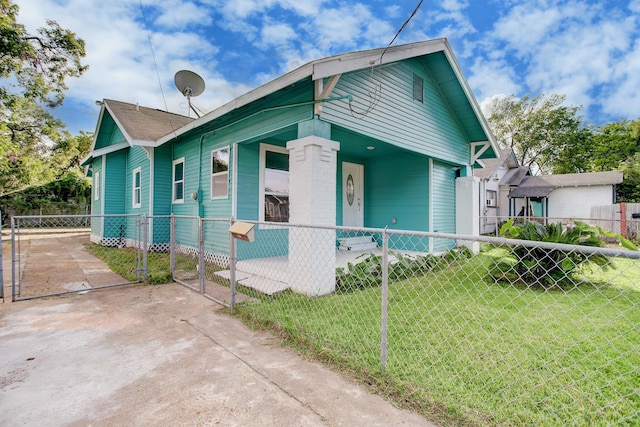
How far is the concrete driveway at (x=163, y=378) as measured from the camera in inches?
75.8

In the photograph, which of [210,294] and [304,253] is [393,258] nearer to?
[304,253]

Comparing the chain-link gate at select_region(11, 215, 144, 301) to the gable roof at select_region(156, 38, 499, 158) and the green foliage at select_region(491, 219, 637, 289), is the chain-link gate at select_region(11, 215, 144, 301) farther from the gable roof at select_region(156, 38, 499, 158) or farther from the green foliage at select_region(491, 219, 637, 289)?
the green foliage at select_region(491, 219, 637, 289)

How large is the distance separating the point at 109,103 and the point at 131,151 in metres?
1.58

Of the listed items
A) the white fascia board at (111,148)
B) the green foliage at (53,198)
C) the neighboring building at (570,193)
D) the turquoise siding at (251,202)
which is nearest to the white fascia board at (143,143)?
the white fascia board at (111,148)

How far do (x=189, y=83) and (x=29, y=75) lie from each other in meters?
11.1

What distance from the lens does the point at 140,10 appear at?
724 centimetres

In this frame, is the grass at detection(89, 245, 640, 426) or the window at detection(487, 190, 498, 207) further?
the window at detection(487, 190, 498, 207)

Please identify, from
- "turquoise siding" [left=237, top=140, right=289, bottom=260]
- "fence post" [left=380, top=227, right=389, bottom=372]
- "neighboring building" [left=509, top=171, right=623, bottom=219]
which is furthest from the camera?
"neighboring building" [left=509, top=171, right=623, bottom=219]

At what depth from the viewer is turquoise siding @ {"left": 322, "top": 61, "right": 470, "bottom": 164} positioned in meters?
5.00

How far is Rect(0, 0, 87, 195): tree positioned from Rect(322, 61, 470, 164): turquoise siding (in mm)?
12923

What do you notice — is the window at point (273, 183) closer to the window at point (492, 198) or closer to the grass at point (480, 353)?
the grass at point (480, 353)

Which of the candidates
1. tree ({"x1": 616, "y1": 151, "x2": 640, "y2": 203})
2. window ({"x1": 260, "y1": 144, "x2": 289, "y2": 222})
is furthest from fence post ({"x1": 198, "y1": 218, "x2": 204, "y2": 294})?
tree ({"x1": 616, "y1": 151, "x2": 640, "y2": 203})

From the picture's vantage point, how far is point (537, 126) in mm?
25953

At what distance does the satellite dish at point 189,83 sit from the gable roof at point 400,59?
926 millimetres
